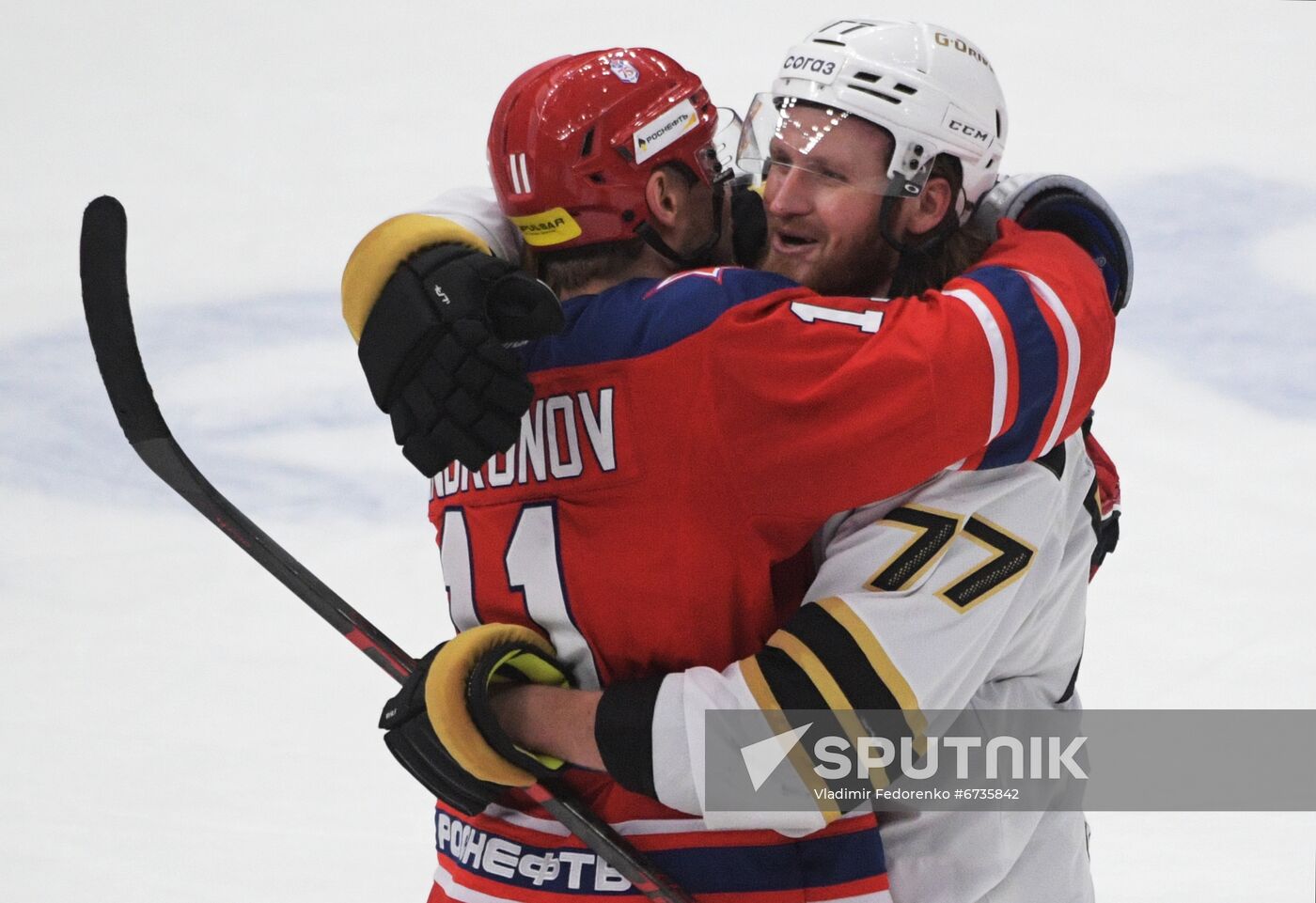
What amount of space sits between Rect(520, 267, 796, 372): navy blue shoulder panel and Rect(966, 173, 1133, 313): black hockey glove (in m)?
0.31

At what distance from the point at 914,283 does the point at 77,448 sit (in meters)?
2.80

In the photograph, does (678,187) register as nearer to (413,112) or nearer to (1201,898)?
(1201,898)

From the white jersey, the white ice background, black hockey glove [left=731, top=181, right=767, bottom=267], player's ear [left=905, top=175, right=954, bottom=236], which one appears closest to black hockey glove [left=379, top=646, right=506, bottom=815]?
the white jersey

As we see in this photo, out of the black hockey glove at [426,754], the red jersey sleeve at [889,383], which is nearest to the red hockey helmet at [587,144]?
the red jersey sleeve at [889,383]

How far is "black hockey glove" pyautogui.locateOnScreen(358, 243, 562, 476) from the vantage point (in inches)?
56.7

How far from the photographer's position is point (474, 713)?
1558 millimetres

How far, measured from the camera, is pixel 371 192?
4.56m

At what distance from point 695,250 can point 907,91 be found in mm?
281

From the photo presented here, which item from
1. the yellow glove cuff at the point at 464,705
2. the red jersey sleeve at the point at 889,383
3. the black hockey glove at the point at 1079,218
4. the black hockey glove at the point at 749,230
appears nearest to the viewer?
the red jersey sleeve at the point at 889,383

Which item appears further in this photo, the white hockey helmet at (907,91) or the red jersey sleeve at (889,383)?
the white hockey helmet at (907,91)

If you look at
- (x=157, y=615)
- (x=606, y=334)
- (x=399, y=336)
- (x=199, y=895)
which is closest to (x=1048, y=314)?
(x=606, y=334)

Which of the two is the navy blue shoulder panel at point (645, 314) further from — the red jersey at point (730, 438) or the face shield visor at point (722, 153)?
the face shield visor at point (722, 153)

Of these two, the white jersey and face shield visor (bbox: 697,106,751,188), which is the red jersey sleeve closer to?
the white jersey

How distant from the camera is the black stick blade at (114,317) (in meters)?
1.70
